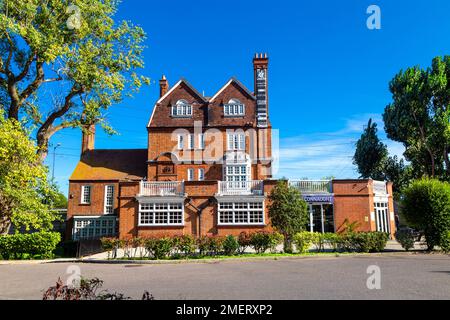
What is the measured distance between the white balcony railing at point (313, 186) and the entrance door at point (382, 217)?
14.5 feet

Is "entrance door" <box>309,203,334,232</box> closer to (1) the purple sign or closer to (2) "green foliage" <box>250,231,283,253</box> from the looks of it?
(1) the purple sign

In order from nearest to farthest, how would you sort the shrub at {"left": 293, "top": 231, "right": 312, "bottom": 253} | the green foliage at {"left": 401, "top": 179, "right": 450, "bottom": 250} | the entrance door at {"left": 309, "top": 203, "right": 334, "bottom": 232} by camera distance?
1. the shrub at {"left": 293, "top": 231, "right": 312, "bottom": 253}
2. the green foliage at {"left": 401, "top": 179, "right": 450, "bottom": 250}
3. the entrance door at {"left": 309, "top": 203, "right": 334, "bottom": 232}

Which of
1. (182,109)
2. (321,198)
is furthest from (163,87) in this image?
(321,198)

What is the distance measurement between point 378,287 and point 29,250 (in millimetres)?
19994

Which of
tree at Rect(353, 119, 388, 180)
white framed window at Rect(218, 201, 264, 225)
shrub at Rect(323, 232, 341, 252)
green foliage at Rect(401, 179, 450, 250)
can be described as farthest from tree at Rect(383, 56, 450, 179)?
shrub at Rect(323, 232, 341, 252)

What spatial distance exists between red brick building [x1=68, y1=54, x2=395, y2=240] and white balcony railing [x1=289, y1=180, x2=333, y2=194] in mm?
79

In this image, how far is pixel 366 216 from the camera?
2714cm

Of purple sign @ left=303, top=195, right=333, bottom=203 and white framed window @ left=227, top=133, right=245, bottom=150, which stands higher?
white framed window @ left=227, top=133, right=245, bottom=150

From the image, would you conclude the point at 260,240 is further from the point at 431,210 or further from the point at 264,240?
the point at 431,210

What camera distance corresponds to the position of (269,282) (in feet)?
34.4

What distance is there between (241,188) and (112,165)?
49.5 feet

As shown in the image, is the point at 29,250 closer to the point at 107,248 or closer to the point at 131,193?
the point at 107,248

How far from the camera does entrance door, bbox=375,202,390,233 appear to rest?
28172 millimetres

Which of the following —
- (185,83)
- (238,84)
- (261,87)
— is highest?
(185,83)
